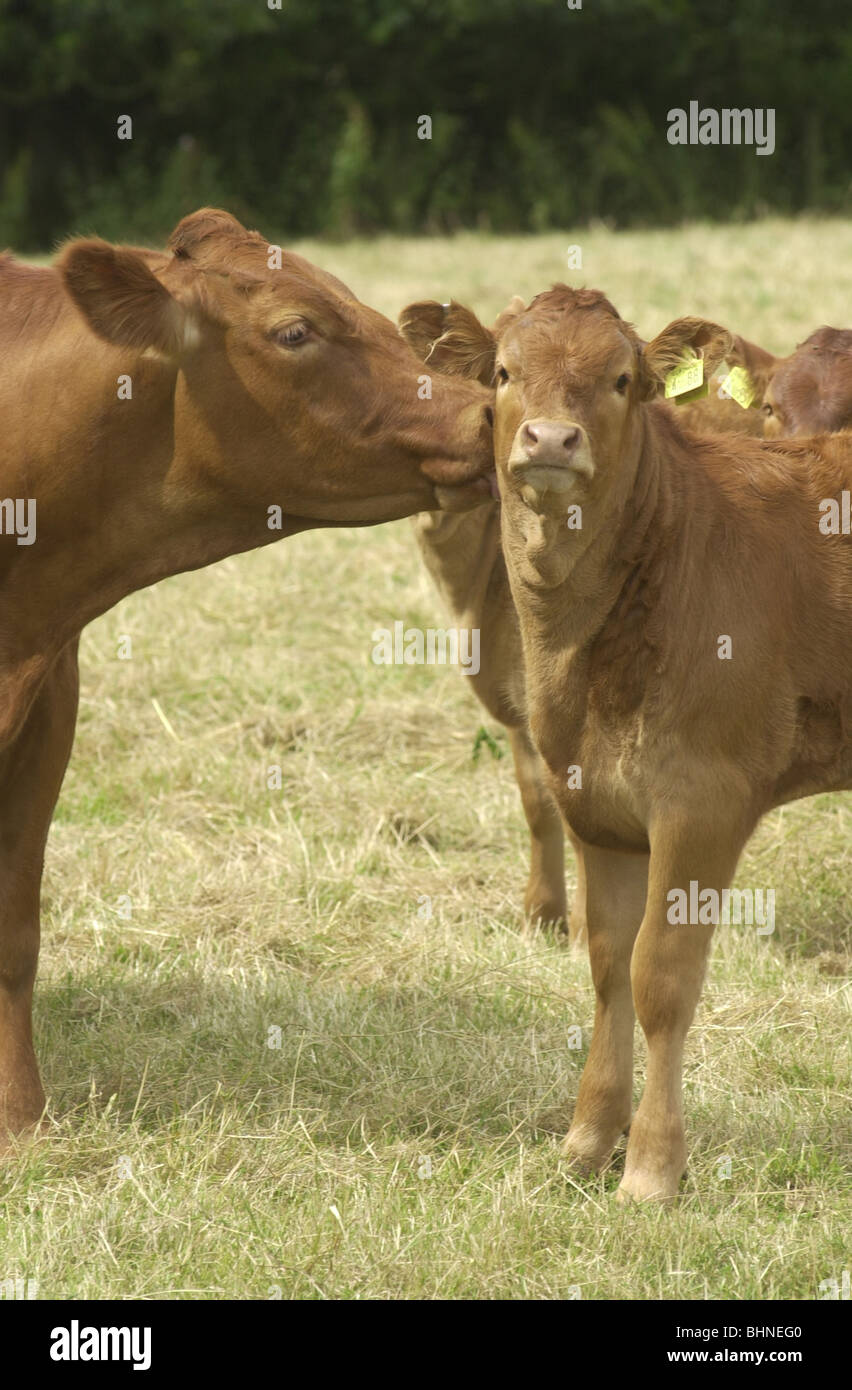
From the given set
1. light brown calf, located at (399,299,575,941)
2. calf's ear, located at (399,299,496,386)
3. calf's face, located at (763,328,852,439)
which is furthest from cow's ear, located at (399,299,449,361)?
calf's face, located at (763,328,852,439)

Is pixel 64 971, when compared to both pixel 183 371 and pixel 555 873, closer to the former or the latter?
pixel 555 873

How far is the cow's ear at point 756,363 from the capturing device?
5.76 metres

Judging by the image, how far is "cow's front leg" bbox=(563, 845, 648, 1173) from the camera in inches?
166

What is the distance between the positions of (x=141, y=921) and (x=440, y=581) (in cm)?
156

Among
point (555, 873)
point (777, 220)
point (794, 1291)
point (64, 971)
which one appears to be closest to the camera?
point (794, 1291)

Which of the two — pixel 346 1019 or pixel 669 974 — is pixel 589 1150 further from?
pixel 346 1019

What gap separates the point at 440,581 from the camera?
5.91 metres

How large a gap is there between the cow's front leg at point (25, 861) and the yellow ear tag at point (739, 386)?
7.96 feet

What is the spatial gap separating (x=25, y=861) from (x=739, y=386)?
9.30ft

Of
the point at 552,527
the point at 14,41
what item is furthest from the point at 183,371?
the point at 14,41

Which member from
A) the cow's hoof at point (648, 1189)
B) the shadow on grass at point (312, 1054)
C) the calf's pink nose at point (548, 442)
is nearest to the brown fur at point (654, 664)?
the cow's hoof at point (648, 1189)

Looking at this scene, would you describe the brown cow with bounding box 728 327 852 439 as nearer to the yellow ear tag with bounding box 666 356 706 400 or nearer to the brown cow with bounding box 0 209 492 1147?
the yellow ear tag with bounding box 666 356 706 400

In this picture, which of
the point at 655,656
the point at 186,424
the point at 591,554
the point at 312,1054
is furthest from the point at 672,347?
the point at 312,1054

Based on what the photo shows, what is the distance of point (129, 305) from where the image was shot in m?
3.90
